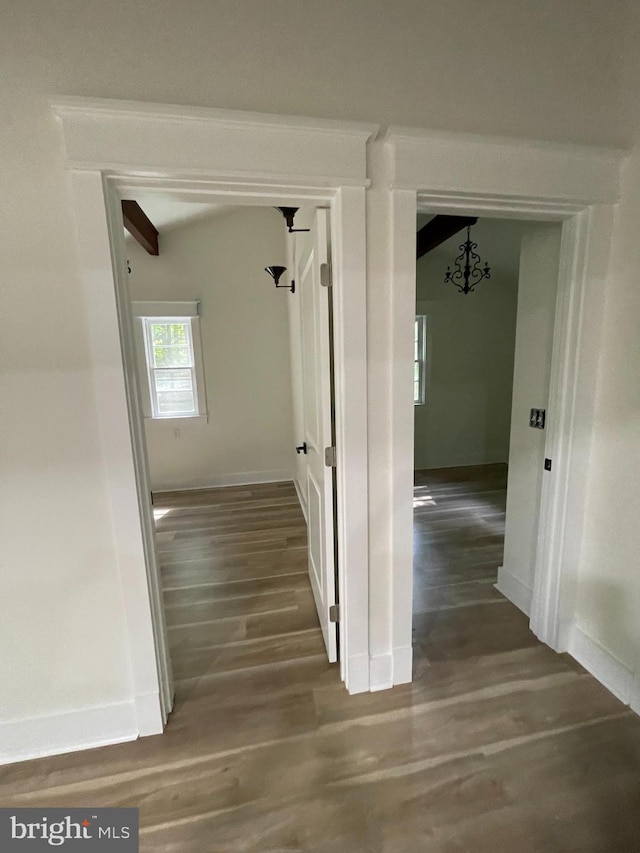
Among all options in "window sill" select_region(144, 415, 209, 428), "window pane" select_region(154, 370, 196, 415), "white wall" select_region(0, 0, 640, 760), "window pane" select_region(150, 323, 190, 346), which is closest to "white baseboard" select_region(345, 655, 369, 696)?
"white wall" select_region(0, 0, 640, 760)

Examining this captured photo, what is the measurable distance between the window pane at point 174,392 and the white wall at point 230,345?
175 mm

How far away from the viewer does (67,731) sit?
57.9 inches

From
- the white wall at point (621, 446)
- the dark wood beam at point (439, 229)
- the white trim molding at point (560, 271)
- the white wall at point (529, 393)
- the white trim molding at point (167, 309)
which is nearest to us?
the white trim molding at point (560, 271)

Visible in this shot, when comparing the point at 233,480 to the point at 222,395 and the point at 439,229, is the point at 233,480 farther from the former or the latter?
the point at 439,229

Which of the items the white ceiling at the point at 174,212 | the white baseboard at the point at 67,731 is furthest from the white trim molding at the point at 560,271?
the white ceiling at the point at 174,212

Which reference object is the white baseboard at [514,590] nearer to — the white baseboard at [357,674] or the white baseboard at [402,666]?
the white baseboard at [402,666]

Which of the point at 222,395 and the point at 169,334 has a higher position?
the point at 169,334

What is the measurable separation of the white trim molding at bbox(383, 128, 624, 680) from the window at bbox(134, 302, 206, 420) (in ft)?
11.2

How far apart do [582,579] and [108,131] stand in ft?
8.61

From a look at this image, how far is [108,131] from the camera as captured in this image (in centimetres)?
114

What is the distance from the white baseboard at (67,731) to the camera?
4.72ft

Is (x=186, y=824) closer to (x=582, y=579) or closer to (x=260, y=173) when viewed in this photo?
(x=582, y=579)

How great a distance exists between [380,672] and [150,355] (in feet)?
13.0

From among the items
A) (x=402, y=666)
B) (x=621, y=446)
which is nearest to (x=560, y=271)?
(x=621, y=446)
